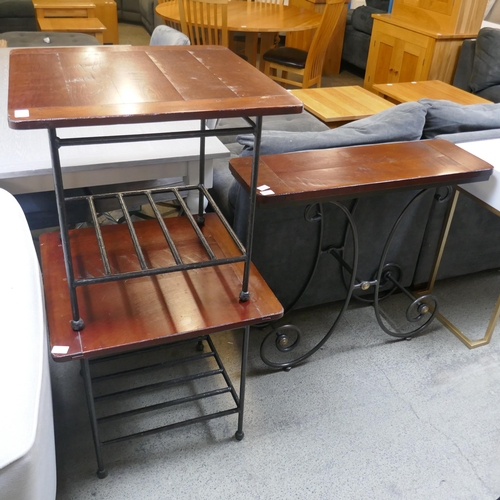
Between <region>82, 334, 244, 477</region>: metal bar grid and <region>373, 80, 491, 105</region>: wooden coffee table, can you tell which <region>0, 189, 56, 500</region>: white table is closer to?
<region>82, 334, 244, 477</region>: metal bar grid

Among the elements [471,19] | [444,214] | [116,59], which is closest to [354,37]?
[471,19]

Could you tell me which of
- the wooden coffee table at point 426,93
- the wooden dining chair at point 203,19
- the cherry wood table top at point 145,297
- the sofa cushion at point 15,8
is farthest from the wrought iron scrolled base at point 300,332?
the sofa cushion at point 15,8

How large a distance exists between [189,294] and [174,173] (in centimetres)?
42

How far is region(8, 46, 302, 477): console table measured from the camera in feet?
3.05

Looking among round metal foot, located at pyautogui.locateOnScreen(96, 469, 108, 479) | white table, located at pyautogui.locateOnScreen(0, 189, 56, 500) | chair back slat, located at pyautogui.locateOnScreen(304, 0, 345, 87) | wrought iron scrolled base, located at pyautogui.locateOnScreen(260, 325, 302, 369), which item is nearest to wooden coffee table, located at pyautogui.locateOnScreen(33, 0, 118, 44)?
chair back slat, located at pyautogui.locateOnScreen(304, 0, 345, 87)

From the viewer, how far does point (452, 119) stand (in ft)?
6.36

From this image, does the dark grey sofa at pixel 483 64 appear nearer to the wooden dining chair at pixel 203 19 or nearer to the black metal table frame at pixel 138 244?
the wooden dining chair at pixel 203 19

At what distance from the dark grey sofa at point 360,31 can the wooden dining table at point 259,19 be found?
618mm

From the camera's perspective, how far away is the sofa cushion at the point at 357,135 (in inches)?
67.7

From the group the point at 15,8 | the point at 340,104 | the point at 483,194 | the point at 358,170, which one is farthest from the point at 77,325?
the point at 15,8

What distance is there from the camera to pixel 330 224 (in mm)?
1770

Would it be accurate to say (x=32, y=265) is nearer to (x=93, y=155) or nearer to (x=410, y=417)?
(x=93, y=155)

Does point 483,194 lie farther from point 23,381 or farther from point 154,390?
point 23,381

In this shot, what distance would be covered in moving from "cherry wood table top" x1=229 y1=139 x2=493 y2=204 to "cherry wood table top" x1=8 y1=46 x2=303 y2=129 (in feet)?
A: 1.12
